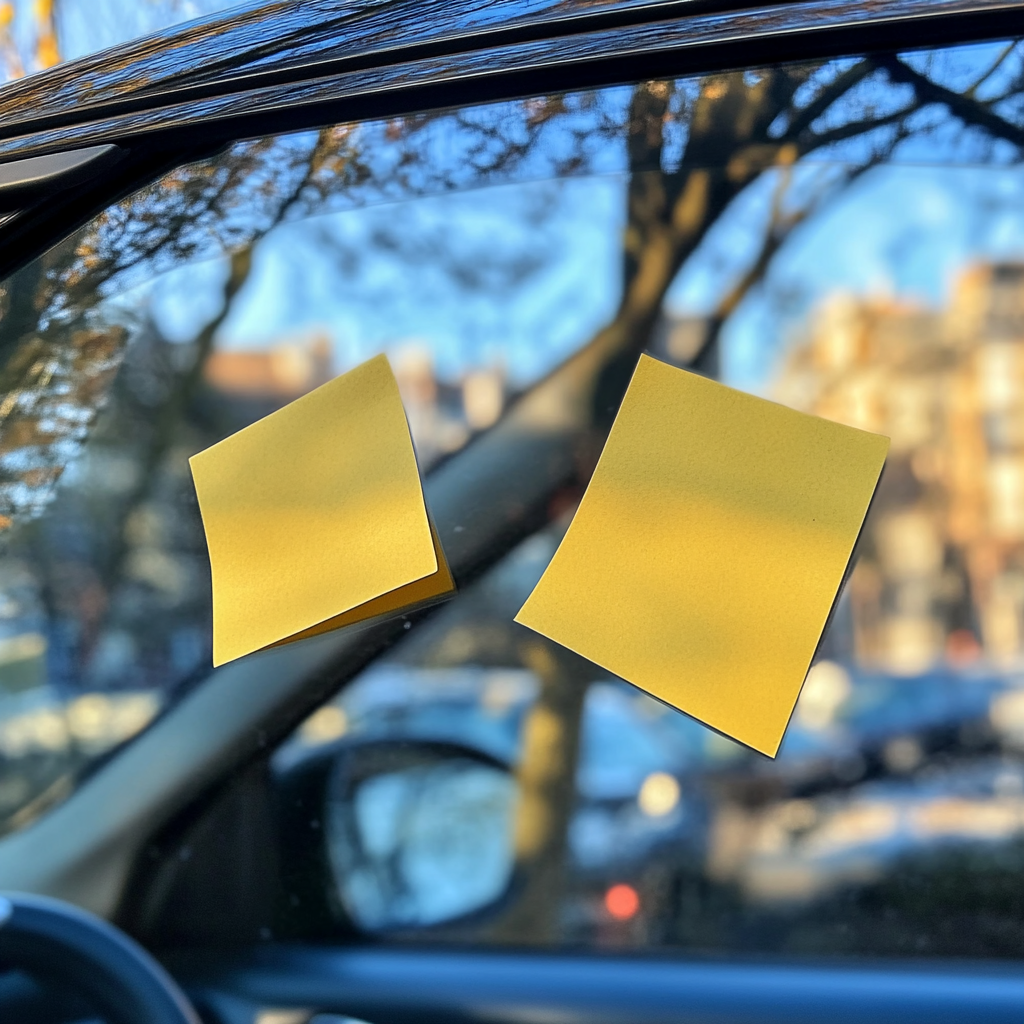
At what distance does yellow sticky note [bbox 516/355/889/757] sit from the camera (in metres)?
0.74

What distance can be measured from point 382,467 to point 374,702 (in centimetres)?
34

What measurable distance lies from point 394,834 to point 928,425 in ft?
2.20

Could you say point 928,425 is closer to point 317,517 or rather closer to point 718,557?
point 718,557

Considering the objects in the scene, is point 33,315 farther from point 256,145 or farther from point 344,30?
point 344,30

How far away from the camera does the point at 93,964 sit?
73cm

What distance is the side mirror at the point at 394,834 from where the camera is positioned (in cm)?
104

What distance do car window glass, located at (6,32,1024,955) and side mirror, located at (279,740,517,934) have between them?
0.02 meters

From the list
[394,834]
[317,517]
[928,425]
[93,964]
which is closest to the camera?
[93,964]

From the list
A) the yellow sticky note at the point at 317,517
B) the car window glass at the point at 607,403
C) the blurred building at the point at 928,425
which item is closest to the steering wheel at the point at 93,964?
the yellow sticky note at the point at 317,517

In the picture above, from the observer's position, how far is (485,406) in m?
1.07

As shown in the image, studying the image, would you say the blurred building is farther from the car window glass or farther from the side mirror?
the side mirror

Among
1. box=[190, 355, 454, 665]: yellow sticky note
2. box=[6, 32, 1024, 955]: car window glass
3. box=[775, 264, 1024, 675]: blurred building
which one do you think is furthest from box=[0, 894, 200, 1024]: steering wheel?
box=[775, 264, 1024, 675]: blurred building

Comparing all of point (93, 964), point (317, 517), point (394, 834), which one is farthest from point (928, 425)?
point (93, 964)

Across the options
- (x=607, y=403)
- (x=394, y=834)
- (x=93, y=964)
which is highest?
(x=607, y=403)
